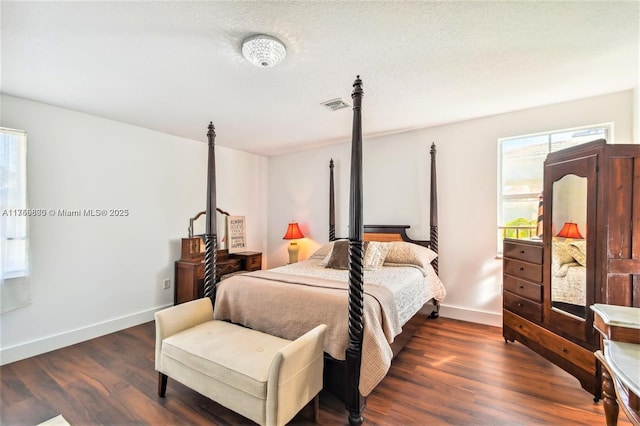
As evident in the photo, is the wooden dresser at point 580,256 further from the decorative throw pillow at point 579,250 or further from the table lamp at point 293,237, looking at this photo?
the table lamp at point 293,237

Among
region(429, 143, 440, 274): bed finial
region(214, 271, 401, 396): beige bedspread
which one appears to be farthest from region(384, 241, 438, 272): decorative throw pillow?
region(214, 271, 401, 396): beige bedspread

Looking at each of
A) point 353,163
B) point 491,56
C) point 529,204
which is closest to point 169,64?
point 353,163

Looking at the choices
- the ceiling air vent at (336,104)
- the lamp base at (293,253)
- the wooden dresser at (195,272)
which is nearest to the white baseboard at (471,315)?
the lamp base at (293,253)

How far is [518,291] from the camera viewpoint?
2.63 meters

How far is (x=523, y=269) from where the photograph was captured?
257cm

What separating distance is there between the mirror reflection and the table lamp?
10.4 ft

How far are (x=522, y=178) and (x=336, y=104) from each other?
228 cm

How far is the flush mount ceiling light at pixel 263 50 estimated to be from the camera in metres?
1.72

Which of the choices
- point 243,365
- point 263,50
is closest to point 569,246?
point 243,365

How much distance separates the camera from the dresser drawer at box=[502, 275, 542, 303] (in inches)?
94.7

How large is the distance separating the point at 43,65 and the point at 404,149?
12.0ft

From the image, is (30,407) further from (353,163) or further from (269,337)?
(353,163)

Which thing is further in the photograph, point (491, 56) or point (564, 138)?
point (564, 138)

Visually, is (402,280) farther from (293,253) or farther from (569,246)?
(293,253)
